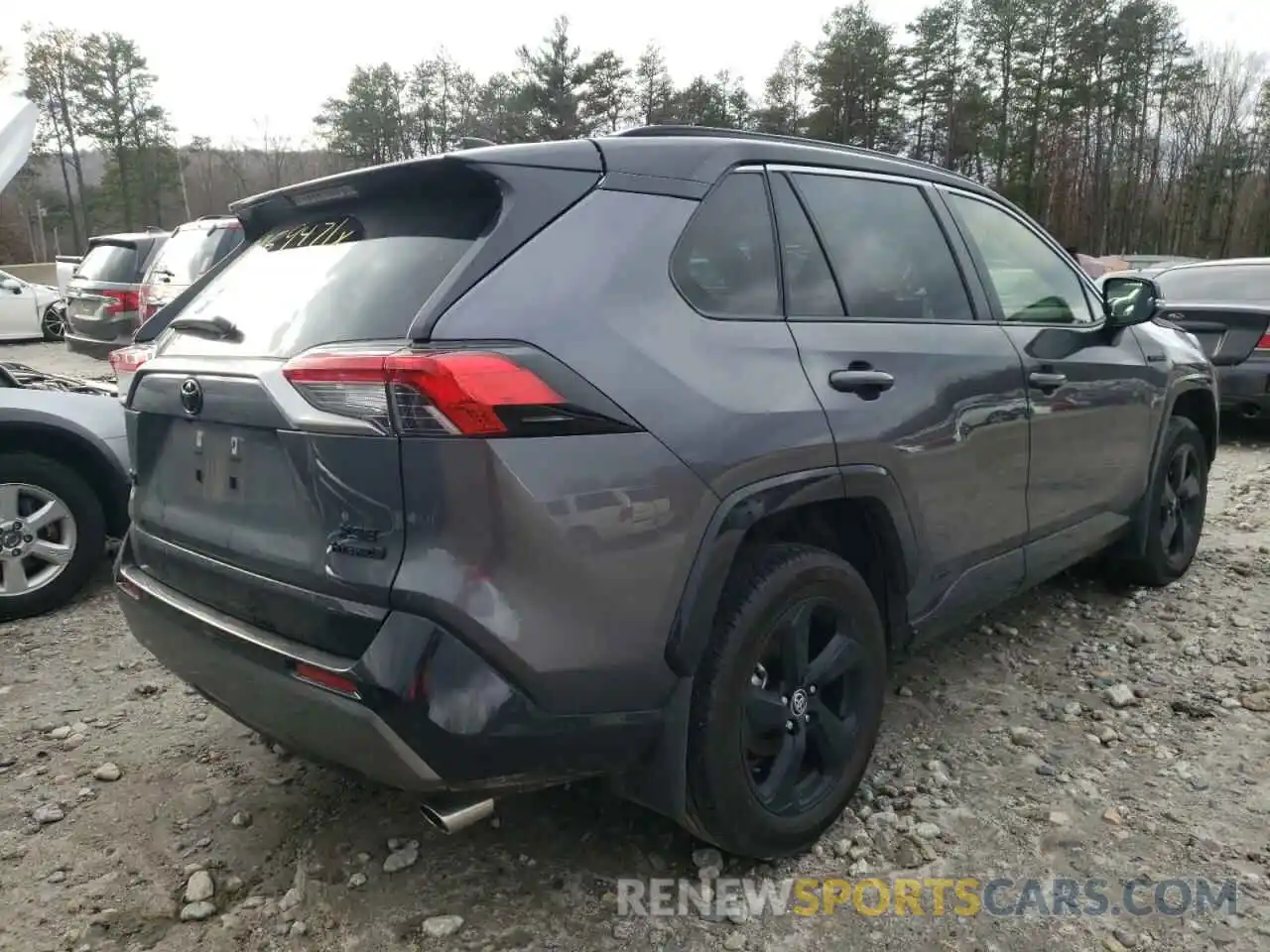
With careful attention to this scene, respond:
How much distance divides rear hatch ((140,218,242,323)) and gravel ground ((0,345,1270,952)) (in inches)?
217

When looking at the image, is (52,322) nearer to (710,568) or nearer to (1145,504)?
(1145,504)

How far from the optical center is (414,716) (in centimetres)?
175

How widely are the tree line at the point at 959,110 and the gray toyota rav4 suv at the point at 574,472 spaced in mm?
Result: 38031

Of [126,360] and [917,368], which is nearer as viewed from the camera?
[917,368]

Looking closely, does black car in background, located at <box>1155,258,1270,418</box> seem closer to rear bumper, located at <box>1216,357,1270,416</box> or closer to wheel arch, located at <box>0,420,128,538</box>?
rear bumper, located at <box>1216,357,1270,416</box>

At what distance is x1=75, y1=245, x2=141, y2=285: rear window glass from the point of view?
1110 centimetres

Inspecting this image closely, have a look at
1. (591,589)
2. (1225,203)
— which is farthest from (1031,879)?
(1225,203)

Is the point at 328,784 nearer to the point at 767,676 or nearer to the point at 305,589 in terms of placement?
the point at 305,589

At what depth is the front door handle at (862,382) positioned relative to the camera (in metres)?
2.38

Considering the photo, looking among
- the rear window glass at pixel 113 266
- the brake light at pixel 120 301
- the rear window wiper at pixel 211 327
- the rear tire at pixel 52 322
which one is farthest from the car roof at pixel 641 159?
the rear tire at pixel 52 322

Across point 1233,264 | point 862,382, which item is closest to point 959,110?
point 1233,264

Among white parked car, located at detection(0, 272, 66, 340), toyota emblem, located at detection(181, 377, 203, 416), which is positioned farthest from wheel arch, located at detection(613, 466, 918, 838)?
white parked car, located at detection(0, 272, 66, 340)

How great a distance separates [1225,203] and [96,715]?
5097 centimetres

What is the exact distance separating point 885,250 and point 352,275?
1.57 metres
